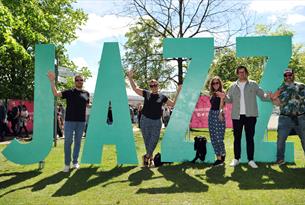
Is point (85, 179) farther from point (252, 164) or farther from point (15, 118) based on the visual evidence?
point (15, 118)

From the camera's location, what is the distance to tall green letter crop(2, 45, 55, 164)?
7.86m

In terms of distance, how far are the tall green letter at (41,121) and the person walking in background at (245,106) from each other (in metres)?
3.42

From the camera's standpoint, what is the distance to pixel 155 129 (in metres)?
7.82

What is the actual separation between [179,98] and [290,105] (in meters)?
2.18

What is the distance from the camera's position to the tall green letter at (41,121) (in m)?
7.86

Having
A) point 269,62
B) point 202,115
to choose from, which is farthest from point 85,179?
point 202,115

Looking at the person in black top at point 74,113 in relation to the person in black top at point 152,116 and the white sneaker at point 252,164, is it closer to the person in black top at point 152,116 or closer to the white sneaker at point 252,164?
the person in black top at point 152,116

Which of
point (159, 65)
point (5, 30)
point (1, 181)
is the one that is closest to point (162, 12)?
point (159, 65)

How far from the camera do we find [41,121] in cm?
791

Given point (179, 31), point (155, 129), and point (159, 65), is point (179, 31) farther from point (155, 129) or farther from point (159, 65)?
point (155, 129)

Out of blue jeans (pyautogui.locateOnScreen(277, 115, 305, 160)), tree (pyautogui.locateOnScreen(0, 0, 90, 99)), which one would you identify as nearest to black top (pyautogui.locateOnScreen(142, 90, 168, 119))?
blue jeans (pyautogui.locateOnScreen(277, 115, 305, 160))

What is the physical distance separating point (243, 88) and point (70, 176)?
3.62 meters

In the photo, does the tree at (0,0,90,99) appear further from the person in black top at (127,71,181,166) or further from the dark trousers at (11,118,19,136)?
the person in black top at (127,71,181,166)

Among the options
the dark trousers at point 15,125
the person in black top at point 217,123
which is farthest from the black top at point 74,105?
the dark trousers at point 15,125
